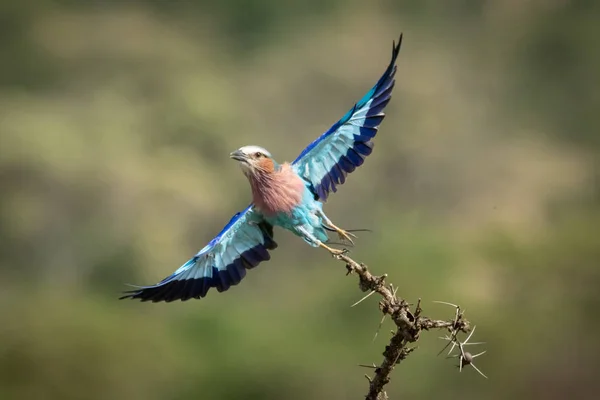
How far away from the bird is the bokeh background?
163 centimetres

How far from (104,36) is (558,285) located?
305 centimetres

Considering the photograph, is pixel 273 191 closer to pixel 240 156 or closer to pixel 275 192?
pixel 275 192

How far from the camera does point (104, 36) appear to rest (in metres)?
3.95

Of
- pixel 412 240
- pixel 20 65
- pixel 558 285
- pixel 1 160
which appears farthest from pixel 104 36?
pixel 558 285

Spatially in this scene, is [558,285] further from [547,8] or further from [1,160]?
[1,160]

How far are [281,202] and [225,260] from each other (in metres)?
0.29

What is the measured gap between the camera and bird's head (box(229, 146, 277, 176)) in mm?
1620

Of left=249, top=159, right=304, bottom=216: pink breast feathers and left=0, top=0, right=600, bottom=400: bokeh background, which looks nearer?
left=249, top=159, right=304, bottom=216: pink breast feathers

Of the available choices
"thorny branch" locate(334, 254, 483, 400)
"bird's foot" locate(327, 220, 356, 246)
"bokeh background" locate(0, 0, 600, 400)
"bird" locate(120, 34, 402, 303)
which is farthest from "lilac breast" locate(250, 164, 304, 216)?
"bokeh background" locate(0, 0, 600, 400)

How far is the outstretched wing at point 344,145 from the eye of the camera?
1692 millimetres

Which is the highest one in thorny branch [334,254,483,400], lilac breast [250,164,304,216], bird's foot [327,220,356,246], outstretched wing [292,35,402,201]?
outstretched wing [292,35,402,201]

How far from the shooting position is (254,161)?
1623mm

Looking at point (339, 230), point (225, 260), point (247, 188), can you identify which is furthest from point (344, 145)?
point (247, 188)

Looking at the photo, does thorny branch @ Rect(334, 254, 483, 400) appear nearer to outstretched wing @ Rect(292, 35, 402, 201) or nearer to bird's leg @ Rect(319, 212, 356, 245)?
bird's leg @ Rect(319, 212, 356, 245)
